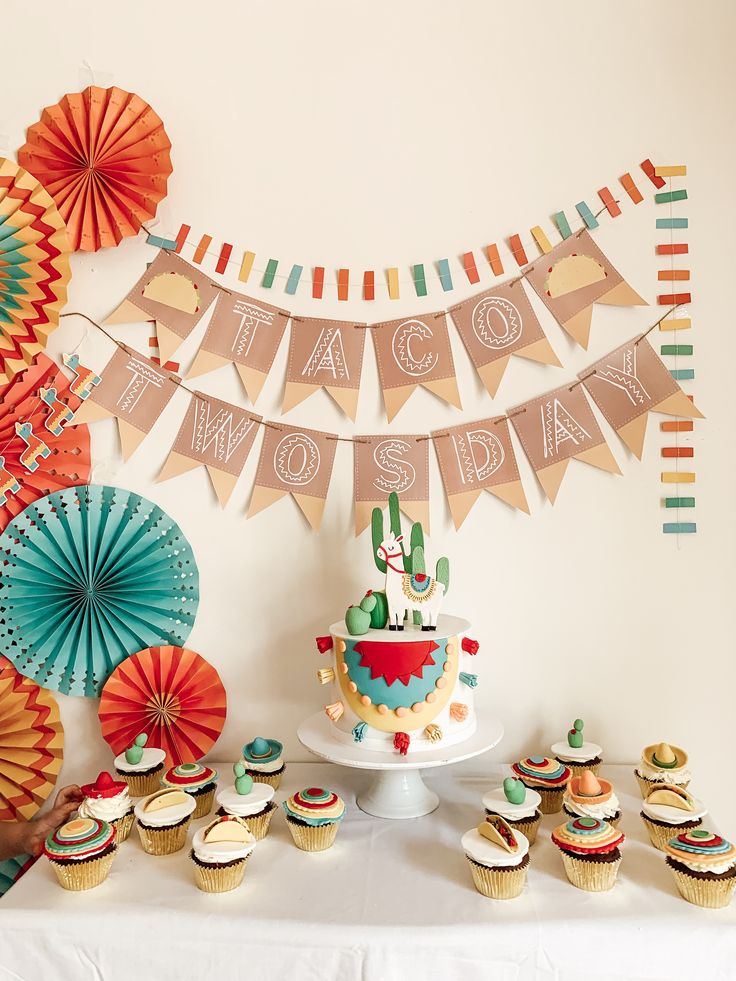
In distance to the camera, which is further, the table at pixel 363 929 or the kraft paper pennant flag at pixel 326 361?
the kraft paper pennant flag at pixel 326 361

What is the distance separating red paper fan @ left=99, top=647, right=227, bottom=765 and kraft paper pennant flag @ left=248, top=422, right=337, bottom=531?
0.33 m

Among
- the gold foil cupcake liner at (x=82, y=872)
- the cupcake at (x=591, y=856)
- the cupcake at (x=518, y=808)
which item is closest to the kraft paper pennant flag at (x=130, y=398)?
the gold foil cupcake liner at (x=82, y=872)

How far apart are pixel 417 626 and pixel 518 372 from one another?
564 millimetres

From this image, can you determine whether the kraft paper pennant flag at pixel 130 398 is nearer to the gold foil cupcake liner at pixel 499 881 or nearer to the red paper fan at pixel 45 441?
the red paper fan at pixel 45 441

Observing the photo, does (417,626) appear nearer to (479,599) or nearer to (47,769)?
(479,599)

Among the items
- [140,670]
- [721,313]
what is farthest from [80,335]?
[721,313]

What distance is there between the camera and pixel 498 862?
3.47 ft

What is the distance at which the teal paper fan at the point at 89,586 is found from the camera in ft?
5.12

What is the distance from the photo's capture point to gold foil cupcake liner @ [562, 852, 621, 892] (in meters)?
1.08

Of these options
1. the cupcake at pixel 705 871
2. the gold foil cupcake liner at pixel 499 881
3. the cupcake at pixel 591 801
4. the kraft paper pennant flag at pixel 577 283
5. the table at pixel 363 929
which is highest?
the kraft paper pennant flag at pixel 577 283

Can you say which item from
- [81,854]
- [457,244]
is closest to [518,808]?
[81,854]

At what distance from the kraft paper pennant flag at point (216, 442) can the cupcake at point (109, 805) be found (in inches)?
22.6

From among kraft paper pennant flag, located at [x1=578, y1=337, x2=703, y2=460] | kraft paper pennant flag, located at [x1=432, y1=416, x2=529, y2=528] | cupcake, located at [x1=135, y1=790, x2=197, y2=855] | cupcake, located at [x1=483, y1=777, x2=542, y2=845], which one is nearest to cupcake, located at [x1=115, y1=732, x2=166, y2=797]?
cupcake, located at [x1=135, y1=790, x2=197, y2=855]

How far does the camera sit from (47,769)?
1.56 meters
